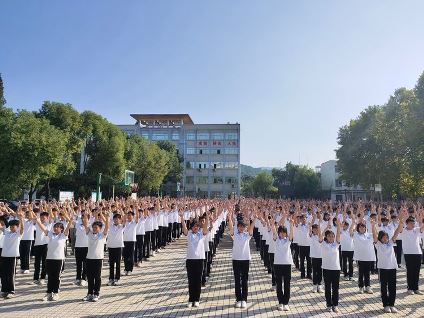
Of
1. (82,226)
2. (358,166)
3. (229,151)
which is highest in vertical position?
(229,151)

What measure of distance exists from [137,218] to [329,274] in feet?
20.1

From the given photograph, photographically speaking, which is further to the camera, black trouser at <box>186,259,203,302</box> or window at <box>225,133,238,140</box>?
window at <box>225,133,238,140</box>

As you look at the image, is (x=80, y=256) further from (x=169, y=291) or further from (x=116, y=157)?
(x=116, y=157)

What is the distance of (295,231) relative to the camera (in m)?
11.6

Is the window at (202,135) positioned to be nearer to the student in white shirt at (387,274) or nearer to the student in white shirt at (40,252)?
the student in white shirt at (40,252)

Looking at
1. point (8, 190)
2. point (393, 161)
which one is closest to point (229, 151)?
point (393, 161)

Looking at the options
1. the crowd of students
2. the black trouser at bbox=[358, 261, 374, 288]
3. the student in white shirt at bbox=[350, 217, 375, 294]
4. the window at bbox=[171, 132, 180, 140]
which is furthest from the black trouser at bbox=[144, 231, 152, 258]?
the window at bbox=[171, 132, 180, 140]

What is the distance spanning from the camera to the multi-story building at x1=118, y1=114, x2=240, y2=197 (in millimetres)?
88125

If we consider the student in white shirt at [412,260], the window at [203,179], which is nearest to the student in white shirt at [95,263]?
the student in white shirt at [412,260]

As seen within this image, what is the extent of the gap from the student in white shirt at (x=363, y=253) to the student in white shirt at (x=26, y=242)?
8.62m

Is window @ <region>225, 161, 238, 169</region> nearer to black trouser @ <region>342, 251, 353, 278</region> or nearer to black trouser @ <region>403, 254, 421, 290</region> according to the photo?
black trouser @ <region>342, 251, 353, 278</region>

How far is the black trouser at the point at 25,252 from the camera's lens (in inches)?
447

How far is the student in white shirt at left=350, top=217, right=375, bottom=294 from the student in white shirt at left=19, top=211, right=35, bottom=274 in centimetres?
862

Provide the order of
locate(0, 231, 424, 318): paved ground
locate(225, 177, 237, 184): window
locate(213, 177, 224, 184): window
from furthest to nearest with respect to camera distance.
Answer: locate(213, 177, 224, 184): window, locate(225, 177, 237, 184): window, locate(0, 231, 424, 318): paved ground
